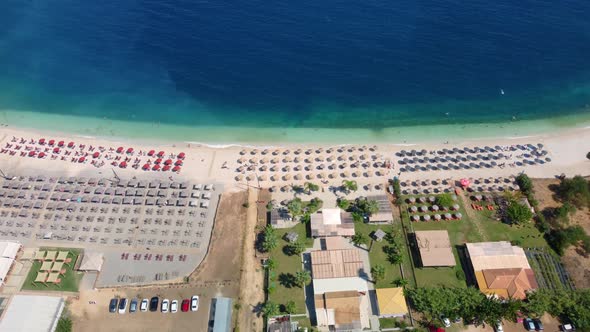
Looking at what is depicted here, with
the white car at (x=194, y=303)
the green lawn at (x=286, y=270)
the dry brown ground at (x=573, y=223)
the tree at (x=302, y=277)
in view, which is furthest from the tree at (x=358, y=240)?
the dry brown ground at (x=573, y=223)

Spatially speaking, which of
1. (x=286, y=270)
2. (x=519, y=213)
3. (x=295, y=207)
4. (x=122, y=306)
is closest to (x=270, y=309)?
(x=286, y=270)

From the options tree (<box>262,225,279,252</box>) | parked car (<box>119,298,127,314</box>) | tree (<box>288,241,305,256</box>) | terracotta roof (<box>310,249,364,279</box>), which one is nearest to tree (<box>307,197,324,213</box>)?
tree (<box>288,241,305,256</box>)

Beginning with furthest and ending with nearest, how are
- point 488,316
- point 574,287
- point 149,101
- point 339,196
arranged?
point 149,101 < point 339,196 < point 574,287 < point 488,316

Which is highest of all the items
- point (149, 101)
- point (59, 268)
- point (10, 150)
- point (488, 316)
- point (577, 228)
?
point (149, 101)

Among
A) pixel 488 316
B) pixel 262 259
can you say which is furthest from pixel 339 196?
pixel 488 316

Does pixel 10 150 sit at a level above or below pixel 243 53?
below

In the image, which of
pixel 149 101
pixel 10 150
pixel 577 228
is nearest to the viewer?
pixel 577 228

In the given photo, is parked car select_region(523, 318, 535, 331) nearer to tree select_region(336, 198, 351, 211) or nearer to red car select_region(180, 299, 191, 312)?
tree select_region(336, 198, 351, 211)

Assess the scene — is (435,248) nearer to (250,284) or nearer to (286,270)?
(286,270)

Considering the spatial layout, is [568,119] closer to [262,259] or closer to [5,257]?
[262,259]
